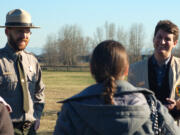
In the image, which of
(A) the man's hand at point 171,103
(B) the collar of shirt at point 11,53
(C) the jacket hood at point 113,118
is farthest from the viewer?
(B) the collar of shirt at point 11,53

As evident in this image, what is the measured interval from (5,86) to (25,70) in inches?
12.3

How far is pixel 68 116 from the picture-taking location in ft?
7.43

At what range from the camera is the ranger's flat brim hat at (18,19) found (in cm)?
389

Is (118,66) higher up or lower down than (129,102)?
higher up

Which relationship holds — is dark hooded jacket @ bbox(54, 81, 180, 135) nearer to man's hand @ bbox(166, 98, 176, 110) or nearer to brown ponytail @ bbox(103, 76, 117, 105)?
brown ponytail @ bbox(103, 76, 117, 105)

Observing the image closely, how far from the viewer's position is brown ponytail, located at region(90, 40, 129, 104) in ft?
7.23

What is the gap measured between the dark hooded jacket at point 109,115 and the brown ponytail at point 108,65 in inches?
1.9

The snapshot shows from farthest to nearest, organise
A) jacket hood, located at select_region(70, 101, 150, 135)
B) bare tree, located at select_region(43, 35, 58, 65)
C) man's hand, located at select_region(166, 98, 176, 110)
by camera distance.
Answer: bare tree, located at select_region(43, 35, 58, 65) → man's hand, located at select_region(166, 98, 176, 110) → jacket hood, located at select_region(70, 101, 150, 135)

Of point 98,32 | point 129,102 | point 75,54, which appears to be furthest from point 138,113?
point 75,54

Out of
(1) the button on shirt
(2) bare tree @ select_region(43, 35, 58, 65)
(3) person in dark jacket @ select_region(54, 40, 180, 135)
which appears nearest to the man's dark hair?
(1) the button on shirt

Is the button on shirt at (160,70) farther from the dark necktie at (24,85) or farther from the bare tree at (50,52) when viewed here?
the bare tree at (50,52)

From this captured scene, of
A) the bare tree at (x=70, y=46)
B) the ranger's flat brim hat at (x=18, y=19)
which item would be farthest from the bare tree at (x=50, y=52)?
the ranger's flat brim hat at (x=18, y=19)

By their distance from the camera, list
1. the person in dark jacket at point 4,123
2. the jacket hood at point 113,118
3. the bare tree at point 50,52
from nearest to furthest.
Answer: the jacket hood at point 113,118 → the person in dark jacket at point 4,123 → the bare tree at point 50,52

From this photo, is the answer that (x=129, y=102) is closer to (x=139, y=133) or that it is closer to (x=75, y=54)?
(x=139, y=133)
